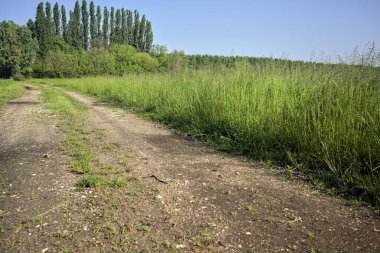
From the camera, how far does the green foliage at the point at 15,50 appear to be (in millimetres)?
48531

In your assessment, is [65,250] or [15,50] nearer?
[65,250]

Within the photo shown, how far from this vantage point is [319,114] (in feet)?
15.0

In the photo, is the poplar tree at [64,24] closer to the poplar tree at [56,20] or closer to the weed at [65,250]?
the poplar tree at [56,20]

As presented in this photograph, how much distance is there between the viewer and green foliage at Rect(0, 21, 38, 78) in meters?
48.5

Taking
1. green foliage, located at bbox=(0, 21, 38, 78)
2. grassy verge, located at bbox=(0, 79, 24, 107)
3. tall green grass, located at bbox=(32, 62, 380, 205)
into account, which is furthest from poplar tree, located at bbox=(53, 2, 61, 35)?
tall green grass, located at bbox=(32, 62, 380, 205)

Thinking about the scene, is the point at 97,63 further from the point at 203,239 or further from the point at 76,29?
the point at 76,29

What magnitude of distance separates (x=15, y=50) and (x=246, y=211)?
55534mm

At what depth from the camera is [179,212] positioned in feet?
9.93

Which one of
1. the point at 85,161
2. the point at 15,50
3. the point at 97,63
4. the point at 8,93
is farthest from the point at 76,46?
the point at 85,161

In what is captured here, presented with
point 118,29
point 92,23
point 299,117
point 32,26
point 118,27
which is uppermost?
point 92,23

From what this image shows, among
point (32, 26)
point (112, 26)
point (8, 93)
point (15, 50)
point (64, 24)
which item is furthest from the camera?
point (112, 26)

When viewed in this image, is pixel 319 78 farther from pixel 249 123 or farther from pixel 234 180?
pixel 234 180

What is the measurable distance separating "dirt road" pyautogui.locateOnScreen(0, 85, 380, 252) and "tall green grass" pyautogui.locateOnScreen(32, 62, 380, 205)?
575 millimetres

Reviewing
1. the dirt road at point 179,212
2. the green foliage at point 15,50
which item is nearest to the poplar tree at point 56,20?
the green foliage at point 15,50
